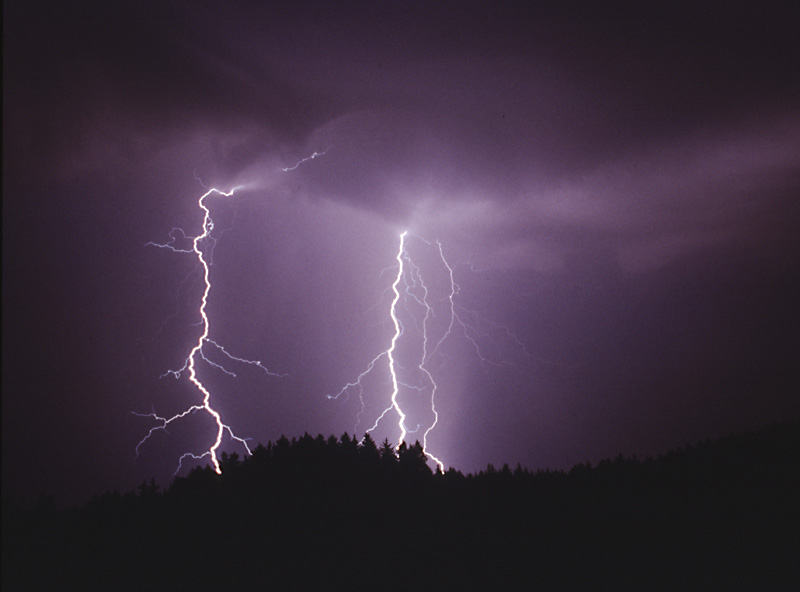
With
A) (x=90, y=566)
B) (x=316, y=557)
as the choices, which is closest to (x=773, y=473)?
(x=316, y=557)

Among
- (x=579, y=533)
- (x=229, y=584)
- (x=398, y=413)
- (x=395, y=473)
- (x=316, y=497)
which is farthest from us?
(x=398, y=413)

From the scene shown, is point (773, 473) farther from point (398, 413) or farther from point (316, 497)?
point (398, 413)

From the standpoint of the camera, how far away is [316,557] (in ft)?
18.3

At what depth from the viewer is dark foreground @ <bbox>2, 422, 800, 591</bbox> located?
5.19 m

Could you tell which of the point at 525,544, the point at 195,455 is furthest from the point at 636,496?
the point at 195,455

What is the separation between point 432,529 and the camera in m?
6.07

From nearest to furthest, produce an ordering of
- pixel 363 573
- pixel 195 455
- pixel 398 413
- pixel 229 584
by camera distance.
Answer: pixel 229 584 → pixel 363 573 → pixel 195 455 → pixel 398 413

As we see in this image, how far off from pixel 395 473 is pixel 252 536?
2249 millimetres

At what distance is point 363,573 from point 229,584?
1.50 m

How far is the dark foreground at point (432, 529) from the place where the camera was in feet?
17.0

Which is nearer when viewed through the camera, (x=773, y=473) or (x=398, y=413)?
(x=773, y=473)

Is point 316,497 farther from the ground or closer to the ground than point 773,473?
closer to the ground

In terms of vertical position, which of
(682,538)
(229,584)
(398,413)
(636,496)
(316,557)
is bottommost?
(229,584)

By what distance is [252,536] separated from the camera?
5793 mm
